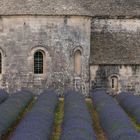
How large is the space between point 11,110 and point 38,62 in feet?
43.9

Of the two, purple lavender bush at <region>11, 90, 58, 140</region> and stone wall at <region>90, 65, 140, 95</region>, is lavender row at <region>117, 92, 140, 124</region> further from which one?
stone wall at <region>90, 65, 140, 95</region>

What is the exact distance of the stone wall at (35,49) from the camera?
3384 centimetres

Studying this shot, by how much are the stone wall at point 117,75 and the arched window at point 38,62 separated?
13.1 ft

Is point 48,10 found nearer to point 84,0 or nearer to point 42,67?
point 42,67

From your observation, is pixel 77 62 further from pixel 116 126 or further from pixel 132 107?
pixel 116 126

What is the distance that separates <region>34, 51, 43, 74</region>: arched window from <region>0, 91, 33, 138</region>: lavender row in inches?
212

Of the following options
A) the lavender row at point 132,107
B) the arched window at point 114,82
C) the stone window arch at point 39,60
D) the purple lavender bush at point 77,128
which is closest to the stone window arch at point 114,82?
the arched window at point 114,82

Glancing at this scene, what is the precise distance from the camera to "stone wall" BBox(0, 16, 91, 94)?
33.8m

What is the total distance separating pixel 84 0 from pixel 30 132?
26.7m

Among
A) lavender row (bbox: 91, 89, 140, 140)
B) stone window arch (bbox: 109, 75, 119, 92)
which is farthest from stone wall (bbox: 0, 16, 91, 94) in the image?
lavender row (bbox: 91, 89, 140, 140)

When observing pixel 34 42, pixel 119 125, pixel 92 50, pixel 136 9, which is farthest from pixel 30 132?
pixel 136 9

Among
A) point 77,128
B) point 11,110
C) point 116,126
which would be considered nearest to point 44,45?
point 11,110

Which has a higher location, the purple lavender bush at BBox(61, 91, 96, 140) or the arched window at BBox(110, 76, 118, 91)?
the arched window at BBox(110, 76, 118, 91)

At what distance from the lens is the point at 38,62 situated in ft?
113
